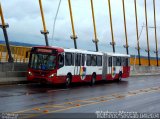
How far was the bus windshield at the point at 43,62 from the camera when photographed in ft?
86.5

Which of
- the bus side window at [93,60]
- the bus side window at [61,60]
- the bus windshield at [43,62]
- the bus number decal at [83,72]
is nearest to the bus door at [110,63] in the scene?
the bus side window at [93,60]

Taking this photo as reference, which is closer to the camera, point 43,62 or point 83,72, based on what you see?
point 43,62

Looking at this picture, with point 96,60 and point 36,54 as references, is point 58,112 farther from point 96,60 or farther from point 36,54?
point 96,60

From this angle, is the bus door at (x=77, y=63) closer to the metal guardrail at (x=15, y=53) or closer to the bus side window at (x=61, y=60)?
the bus side window at (x=61, y=60)

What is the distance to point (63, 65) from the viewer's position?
26.8m

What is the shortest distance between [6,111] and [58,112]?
1.68 meters

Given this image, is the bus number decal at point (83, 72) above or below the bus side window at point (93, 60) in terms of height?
below

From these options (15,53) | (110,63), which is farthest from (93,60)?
(15,53)

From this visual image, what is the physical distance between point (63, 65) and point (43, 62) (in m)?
1.26

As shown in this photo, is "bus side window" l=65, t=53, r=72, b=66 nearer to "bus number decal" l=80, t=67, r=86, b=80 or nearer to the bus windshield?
the bus windshield

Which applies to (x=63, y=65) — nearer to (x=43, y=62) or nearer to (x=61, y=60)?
(x=61, y=60)

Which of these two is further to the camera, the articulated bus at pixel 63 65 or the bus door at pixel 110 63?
the bus door at pixel 110 63

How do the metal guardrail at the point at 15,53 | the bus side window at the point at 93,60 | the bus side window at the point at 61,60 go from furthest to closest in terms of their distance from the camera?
the bus side window at the point at 93,60 → the metal guardrail at the point at 15,53 → the bus side window at the point at 61,60

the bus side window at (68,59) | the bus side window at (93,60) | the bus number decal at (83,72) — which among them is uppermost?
the bus side window at (68,59)
